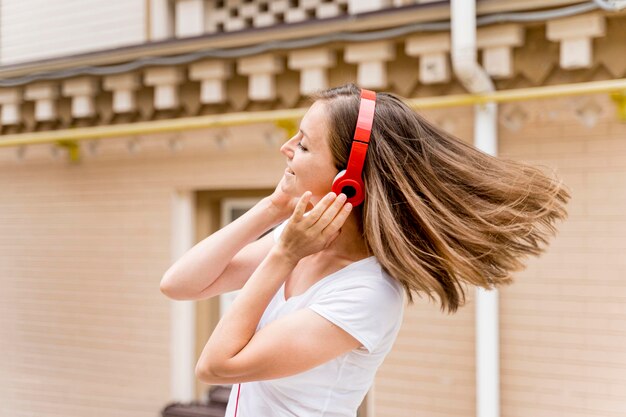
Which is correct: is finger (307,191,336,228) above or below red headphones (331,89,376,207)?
below

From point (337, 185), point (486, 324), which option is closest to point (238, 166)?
point (486, 324)

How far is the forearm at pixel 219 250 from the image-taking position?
A: 6.40ft

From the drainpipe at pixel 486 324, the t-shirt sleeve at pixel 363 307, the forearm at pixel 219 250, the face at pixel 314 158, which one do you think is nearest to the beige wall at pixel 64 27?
the drainpipe at pixel 486 324

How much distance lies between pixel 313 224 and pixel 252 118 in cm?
316

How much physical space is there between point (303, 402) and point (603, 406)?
283 centimetres

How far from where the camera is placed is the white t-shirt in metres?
1.60

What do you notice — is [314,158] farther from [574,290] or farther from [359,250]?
[574,290]

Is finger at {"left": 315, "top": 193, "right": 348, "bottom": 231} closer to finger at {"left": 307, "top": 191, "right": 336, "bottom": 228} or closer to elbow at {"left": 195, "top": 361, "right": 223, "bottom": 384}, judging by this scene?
finger at {"left": 307, "top": 191, "right": 336, "bottom": 228}

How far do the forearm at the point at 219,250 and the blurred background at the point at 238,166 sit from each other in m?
1.45

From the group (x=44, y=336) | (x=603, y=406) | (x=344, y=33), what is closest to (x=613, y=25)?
(x=344, y=33)

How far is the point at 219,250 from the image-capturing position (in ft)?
6.42

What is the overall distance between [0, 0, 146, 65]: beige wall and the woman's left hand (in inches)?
169

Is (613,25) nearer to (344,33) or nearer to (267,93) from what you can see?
(344,33)

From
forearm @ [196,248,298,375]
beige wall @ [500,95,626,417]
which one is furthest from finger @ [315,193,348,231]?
beige wall @ [500,95,626,417]
